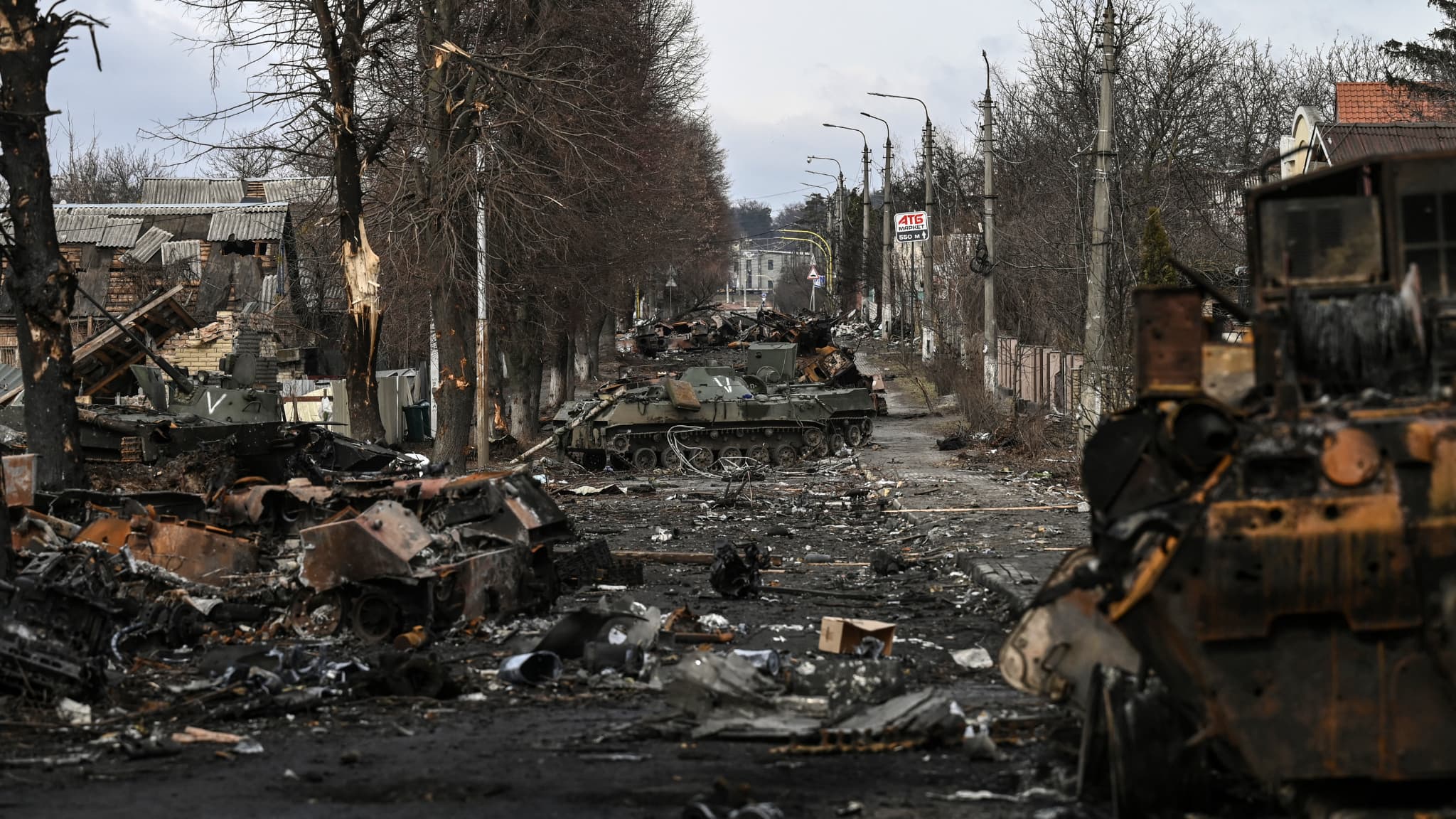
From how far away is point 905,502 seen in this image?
18.9m

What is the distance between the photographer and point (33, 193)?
1278cm

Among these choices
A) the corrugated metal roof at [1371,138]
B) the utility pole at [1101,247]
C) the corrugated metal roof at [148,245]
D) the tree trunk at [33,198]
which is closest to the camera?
the tree trunk at [33,198]

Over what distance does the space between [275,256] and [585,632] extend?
34.6 meters

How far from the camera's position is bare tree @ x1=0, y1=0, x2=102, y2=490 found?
12.6 m

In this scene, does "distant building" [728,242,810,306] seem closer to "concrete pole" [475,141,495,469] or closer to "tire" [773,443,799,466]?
"tire" [773,443,799,466]

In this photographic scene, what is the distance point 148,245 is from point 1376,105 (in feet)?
108

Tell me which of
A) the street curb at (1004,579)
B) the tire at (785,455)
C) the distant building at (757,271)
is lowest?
the tire at (785,455)

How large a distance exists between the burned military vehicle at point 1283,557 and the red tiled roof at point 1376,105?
108ft

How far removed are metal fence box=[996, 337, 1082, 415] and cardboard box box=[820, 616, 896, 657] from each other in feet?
48.0

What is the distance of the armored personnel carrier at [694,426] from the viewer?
86.2ft

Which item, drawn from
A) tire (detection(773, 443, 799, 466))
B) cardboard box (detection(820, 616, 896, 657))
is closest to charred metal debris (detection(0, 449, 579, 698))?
cardboard box (detection(820, 616, 896, 657))

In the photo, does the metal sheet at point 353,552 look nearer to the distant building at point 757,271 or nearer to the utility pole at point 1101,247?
the utility pole at point 1101,247

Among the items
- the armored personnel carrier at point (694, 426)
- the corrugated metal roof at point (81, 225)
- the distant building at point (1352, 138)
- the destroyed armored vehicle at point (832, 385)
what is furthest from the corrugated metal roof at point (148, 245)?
the distant building at point (1352, 138)

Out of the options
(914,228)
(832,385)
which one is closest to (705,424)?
(832,385)
